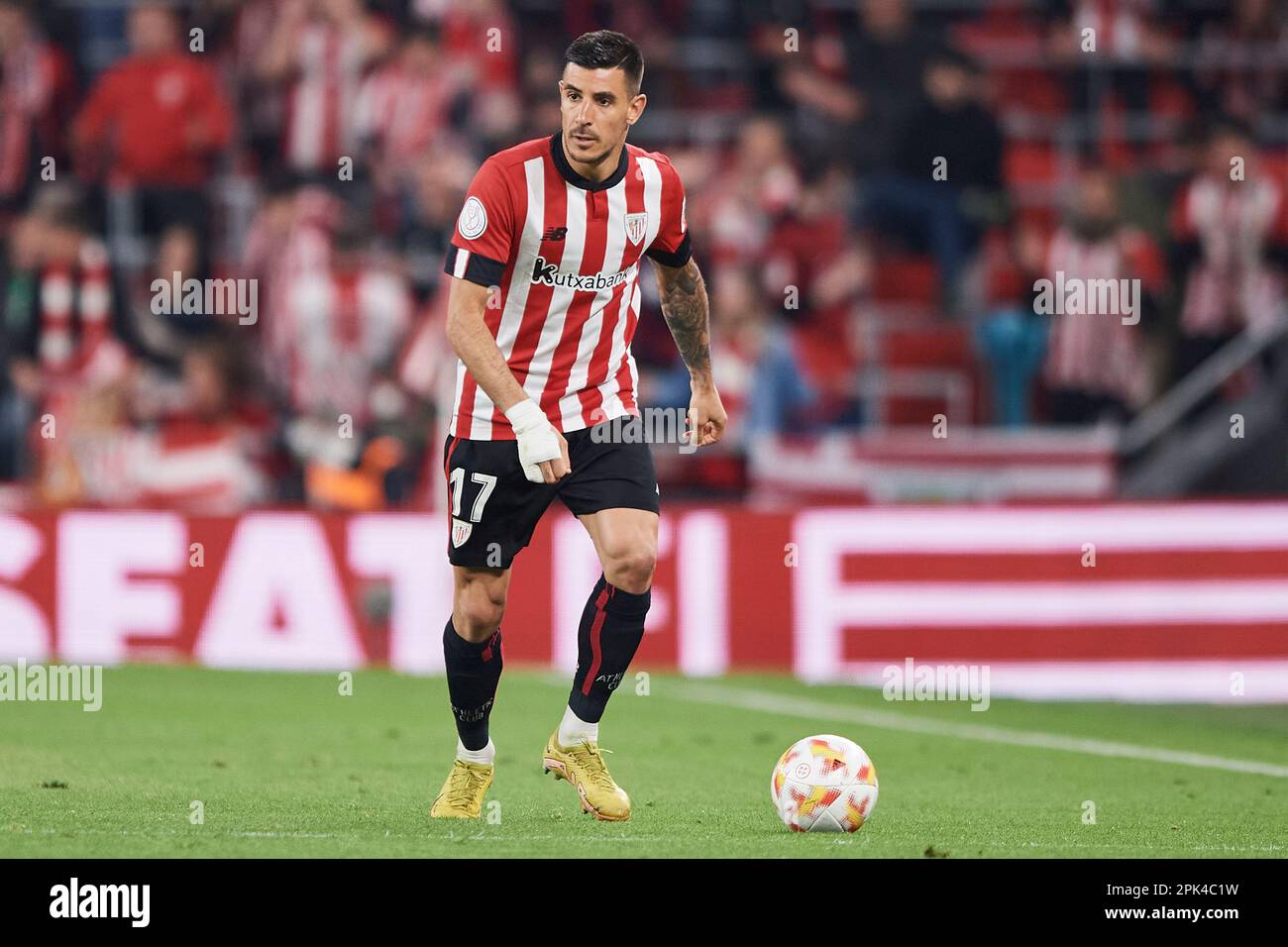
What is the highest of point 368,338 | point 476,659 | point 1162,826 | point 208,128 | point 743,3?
point 743,3

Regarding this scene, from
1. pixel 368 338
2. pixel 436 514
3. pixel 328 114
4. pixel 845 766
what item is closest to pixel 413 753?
pixel 845 766

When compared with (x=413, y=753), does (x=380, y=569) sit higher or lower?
higher

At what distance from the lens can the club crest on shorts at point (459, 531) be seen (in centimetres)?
682

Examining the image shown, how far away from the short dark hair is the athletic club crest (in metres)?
0.41

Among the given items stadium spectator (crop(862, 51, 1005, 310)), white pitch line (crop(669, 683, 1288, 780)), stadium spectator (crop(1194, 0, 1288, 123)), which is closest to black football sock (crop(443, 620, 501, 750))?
white pitch line (crop(669, 683, 1288, 780))

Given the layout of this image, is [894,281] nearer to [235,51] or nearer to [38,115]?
[235,51]

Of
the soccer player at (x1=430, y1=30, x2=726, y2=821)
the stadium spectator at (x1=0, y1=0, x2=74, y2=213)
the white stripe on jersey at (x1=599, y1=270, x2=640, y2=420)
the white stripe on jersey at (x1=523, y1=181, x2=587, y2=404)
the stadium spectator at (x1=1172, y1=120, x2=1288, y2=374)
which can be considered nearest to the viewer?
the soccer player at (x1=430, y1=30, x2=726, y2=821)

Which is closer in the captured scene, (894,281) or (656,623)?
(656,623)

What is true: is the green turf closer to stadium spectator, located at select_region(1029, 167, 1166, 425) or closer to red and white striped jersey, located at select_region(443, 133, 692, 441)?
red and white striped jersey, located at select_region(443, 133, 692, 441)

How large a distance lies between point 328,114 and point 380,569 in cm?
405

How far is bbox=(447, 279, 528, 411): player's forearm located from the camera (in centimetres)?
647

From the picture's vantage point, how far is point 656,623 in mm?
12375

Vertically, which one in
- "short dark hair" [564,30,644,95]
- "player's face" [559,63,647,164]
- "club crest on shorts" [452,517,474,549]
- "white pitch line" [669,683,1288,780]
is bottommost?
"white pitch line" [669,683,1288,780]

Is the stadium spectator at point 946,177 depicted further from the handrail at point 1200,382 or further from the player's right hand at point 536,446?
the player's right hand at point 536,446
